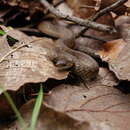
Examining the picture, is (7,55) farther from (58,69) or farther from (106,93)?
(106,93)

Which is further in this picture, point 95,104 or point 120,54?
point 120,54

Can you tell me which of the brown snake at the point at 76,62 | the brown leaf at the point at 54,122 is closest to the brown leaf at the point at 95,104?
the brown leaf at the point at 54,122

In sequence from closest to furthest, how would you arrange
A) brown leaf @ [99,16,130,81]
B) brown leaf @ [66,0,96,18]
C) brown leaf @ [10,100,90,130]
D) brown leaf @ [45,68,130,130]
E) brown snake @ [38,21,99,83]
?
1. brown leaf @ [10,100,90,130]
2. brown leaf @ [45,68,130,130]
3. brown leaf @ [99,16,130,81]
4. brown snake @ [38,21,99,83]
5. brown leaf @ [66,0,96,18]

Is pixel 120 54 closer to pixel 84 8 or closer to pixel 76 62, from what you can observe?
pixel 76 62

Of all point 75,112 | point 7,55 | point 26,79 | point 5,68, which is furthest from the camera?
point 7,55

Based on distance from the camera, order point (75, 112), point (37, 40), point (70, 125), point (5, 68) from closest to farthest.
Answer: point (70, 125)
point (75, 112)
point (5, 68)
point (37, 40)

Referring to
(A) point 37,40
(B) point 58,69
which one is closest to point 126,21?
(A) point 37,40

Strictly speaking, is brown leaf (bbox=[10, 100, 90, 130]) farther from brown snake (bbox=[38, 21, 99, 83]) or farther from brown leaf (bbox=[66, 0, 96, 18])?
brown leaf (bbox=[66, 0, 96, 18])

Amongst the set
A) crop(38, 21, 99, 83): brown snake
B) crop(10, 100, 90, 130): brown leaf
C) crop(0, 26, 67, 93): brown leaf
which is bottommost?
crop(38, 21, 99, 83): brown snake

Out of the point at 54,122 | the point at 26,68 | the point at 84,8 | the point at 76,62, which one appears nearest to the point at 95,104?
the point at 54,122

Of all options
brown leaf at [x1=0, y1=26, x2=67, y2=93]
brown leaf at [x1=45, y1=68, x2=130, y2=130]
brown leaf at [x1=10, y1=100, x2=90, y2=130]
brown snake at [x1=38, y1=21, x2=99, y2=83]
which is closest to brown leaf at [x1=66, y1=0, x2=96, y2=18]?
brown snake at [x1=38, y1=21, x2=99, y2=83]

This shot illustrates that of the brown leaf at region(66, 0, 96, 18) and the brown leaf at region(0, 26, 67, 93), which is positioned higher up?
the brown leaf at region(0, 26, 67, 93)
